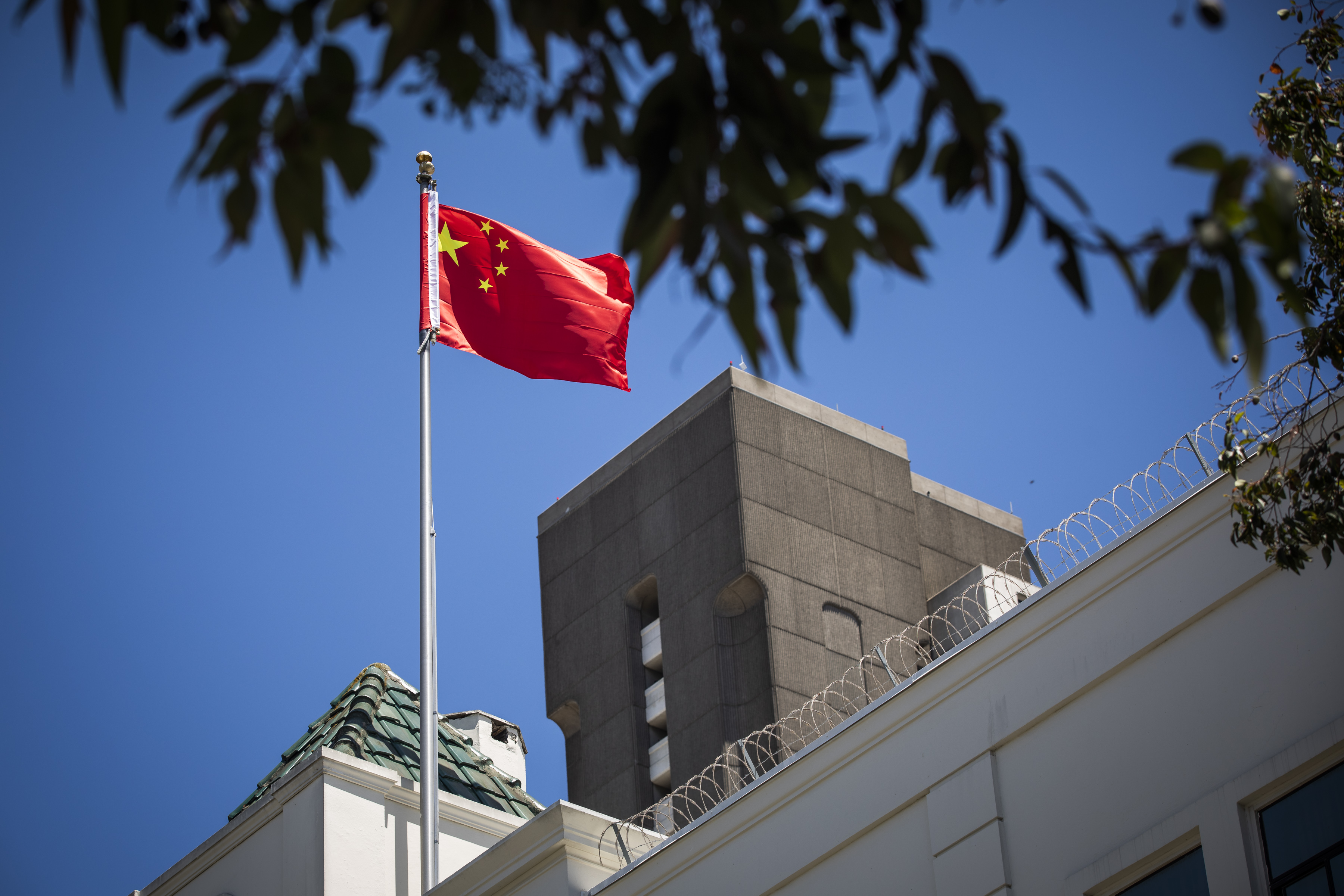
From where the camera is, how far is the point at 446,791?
21.0 metres

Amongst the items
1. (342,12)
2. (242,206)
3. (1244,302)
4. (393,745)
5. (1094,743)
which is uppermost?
(393,745)

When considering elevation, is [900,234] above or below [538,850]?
below

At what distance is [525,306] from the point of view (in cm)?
2192

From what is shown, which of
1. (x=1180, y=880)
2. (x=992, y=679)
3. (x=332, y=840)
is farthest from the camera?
(x=332, y=840)

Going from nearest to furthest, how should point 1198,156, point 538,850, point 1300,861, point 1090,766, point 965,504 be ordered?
1. point 1198,156
2. point 1300,861
3. point 1090,766
4. point 538,850
5. point 965,504

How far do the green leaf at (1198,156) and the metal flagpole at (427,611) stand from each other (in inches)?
592

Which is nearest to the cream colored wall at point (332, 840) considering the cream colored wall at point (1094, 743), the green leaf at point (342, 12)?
the cream colored wall at point (1094, 743)

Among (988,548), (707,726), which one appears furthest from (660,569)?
(988,548)

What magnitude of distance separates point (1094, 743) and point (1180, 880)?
4.08 ft

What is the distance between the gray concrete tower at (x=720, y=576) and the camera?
51094mm

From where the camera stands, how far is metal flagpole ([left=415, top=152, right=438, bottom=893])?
1734cm

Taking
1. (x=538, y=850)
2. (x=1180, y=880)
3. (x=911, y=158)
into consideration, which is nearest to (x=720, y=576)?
(x=538, y=850)

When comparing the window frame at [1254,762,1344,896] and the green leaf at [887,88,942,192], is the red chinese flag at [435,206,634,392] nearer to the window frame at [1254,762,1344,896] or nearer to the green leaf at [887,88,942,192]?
the window frame at [1254,762,1344,896]

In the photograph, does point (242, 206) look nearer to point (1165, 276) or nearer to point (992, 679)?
point (1165, 276)
